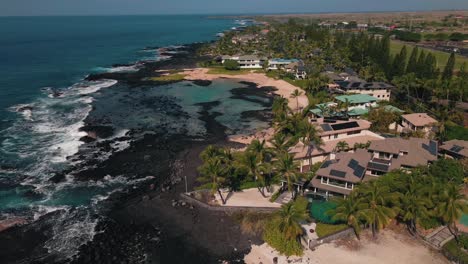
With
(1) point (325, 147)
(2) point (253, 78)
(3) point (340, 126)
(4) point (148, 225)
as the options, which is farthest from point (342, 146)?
(2) point (253, 78)

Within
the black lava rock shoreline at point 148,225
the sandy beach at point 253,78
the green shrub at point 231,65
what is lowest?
the black lava rock shoreline at point 148,225

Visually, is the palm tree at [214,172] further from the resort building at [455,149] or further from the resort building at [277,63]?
the resort building at [277,63]

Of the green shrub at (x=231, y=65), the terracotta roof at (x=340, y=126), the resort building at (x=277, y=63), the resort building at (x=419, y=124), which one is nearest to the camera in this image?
the terracotta roof at (x=340, y=126)

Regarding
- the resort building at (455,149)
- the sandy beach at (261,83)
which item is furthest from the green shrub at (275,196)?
the resort building at (455,149)

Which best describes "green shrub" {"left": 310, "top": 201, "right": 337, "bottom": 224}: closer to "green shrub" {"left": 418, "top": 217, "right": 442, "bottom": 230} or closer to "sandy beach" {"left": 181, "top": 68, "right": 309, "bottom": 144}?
"green shrub" {"left": 418, "top": 217, "right": 442, "bottom": 230}

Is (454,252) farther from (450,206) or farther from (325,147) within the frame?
(325,147)
